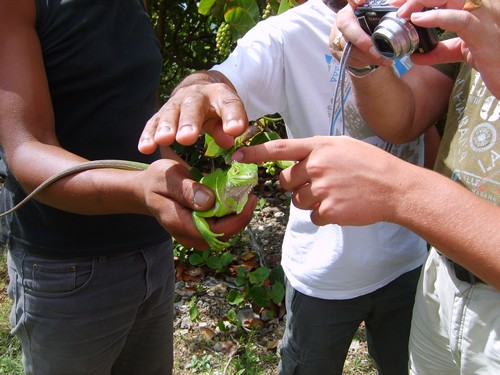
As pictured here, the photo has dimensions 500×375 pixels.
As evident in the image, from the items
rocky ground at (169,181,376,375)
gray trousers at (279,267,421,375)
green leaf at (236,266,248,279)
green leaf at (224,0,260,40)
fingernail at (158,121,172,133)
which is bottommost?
rocky ground at (169,181,376,375)

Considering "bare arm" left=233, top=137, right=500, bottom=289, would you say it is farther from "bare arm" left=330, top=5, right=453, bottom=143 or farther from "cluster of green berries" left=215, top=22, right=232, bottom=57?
"cluster of green berries" left=215, top=22, right=232, bottom=57

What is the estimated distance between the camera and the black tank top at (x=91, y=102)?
1.34m

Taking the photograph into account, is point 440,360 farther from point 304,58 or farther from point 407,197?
point 304,58

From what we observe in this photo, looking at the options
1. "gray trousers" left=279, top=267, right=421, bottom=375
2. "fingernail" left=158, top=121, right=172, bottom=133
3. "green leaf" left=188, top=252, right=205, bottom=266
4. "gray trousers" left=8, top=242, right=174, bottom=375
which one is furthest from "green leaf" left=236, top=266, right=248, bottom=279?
"fingernail" left=158, top=121, right=172, bottom=133

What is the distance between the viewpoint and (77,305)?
1424 millimetres

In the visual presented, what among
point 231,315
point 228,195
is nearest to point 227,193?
point 228,195

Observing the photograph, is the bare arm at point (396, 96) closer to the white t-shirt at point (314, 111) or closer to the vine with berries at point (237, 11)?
the white t-shirt at point (314, 111)

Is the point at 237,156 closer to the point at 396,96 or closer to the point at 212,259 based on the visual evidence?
the point at 396,96

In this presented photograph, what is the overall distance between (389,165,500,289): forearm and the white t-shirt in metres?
0.44

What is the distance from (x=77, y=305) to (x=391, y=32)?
113cm

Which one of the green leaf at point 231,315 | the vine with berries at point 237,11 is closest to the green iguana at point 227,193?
the vine with berries at point 237,11

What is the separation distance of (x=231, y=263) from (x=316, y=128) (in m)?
1.69

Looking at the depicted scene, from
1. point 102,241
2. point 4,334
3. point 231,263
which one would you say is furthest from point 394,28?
point 4,334

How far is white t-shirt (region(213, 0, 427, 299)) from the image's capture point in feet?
4.74
